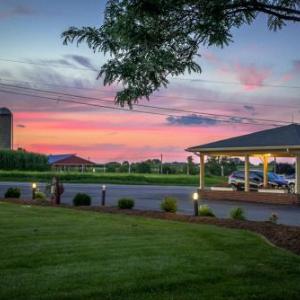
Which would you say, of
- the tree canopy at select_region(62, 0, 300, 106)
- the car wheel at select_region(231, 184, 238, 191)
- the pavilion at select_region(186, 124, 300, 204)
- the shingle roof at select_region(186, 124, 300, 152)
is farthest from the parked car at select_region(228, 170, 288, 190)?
the tree canopy at select_region(62, 0, 300, 106)

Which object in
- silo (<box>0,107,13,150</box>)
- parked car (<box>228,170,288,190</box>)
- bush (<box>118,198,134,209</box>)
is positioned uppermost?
silo (<box>0,107,13,150</box>)

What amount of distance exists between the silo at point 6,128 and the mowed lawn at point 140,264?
6598 cm

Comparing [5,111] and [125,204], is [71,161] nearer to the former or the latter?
[5,111]

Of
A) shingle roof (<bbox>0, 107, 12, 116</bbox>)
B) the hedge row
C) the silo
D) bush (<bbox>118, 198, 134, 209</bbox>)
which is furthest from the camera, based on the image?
the silo

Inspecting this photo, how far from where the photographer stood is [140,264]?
9.18 meters

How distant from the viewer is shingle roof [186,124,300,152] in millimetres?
30694

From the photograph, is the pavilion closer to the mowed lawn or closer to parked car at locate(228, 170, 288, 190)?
parked car at locate(228, 170, 288, 190)

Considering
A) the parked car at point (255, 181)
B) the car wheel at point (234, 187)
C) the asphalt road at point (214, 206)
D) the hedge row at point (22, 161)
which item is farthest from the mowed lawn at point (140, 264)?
the hedge row at point (22, 161)

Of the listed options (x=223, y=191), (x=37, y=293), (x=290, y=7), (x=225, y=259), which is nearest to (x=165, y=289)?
(x=37, y=293)

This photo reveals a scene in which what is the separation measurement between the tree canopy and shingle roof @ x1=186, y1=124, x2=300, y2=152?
2164cm

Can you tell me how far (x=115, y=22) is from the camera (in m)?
8.35

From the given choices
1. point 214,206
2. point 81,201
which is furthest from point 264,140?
point 81,201

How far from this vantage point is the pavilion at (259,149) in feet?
98.8

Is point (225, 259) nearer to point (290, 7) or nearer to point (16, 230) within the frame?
point (290, 7)
